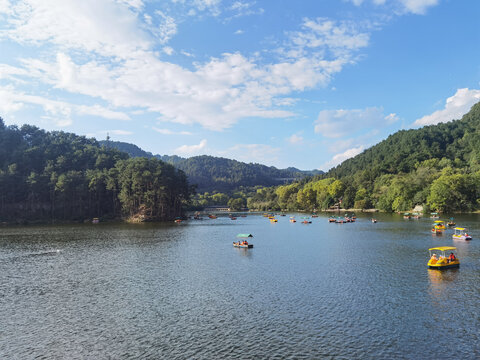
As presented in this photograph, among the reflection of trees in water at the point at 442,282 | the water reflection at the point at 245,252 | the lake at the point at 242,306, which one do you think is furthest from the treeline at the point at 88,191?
the reflection of trees in water at the point at 442,282

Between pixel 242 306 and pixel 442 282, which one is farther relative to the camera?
pixel 442 282

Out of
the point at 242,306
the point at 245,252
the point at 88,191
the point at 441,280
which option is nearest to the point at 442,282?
the point at 441,280

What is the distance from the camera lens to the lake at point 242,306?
2431cm

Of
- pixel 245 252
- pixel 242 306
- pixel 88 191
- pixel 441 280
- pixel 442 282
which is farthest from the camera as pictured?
pixel 88 191

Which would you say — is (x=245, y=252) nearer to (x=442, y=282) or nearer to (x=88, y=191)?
(x=442, y=282)

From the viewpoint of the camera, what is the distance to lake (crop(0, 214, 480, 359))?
24312 millimetres

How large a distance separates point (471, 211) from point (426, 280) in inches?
5190

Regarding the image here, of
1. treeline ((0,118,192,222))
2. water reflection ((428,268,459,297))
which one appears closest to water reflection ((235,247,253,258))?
water reflection ((428,268,459,297))

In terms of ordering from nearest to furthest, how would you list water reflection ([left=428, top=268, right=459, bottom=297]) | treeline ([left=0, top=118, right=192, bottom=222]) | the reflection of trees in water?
the reflection of trees in water → water reflection ([left=428, top=268, right=459, bottom=297]) → treeline ([left=0, top=118, right=192, bottom=222])

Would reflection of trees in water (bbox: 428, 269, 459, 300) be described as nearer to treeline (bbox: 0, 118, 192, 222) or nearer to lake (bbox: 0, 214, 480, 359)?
lake (bbox: 0, 214, 480, 359)

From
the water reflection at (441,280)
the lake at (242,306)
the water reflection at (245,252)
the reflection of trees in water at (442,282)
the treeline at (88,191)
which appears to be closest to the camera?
the lake at (242,306)

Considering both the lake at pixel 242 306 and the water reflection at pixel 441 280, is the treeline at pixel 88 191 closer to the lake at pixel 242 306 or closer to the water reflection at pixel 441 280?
the lake at pixel 242 306

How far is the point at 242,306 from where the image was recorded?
33.2 metres

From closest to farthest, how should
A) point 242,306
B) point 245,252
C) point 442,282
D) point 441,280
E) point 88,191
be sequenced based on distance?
point 242,306, point 442,282, point 441,280, point 245,252, point 88,191
